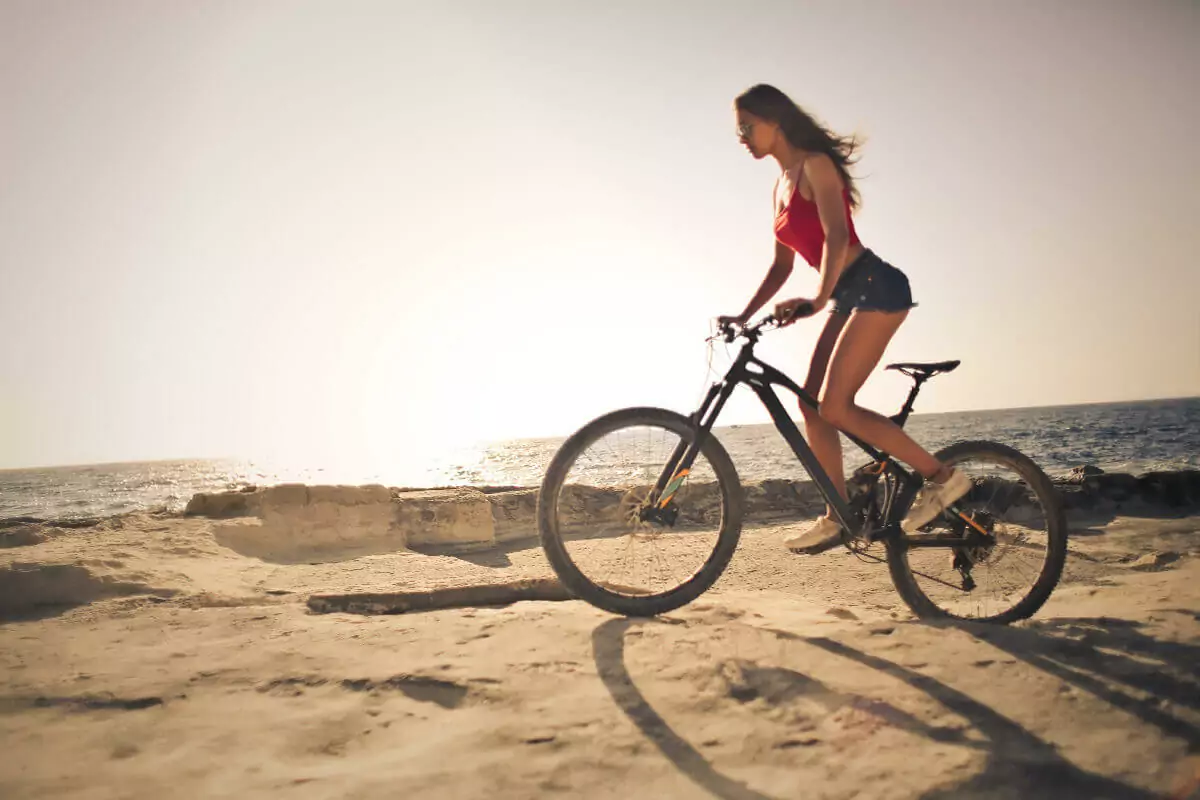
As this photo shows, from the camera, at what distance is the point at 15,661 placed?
2393 mm

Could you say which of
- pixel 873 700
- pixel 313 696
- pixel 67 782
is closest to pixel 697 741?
pixel 873 700

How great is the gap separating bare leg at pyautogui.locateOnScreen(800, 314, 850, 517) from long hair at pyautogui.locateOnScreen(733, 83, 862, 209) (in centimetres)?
66

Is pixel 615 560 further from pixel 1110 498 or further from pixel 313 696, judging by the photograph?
pixel 1110 498

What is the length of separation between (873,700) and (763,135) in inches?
92.9

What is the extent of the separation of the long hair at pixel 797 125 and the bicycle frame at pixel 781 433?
88cm

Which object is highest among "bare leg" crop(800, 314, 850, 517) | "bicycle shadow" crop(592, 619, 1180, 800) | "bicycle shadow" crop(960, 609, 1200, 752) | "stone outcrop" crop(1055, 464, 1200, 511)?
"bare leg" crop(800, 314, 850, 517)

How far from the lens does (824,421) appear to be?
302cm

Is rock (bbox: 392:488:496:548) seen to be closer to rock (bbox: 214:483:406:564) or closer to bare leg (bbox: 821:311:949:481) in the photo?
rock (bbox: 214:483:406:564)

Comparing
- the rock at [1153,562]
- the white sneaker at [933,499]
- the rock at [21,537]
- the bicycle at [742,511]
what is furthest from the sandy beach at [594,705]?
the rock at [21,537]

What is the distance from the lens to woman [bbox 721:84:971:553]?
277cm

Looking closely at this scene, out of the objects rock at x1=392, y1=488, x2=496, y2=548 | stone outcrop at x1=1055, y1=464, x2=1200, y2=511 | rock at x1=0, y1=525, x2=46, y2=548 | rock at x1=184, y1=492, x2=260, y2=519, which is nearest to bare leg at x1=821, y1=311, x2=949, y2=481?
rock at x1=392, y1=488, x2=496, y2=548

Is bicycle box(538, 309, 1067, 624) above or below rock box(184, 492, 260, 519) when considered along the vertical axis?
above

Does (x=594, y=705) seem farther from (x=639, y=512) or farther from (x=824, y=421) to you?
(x=824, y=421)

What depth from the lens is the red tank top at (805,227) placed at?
2.92m
